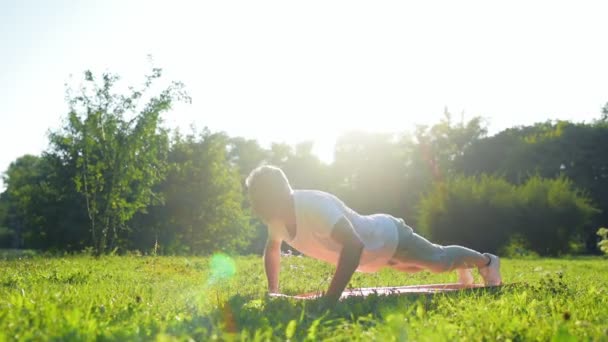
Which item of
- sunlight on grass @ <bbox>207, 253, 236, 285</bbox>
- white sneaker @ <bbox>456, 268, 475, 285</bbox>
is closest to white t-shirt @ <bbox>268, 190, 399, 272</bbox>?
white sneaker @ <bbox>456, 268, 475, 285</bbox>

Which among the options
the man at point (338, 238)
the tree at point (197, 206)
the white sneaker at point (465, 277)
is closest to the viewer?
the man at point (338, 238)

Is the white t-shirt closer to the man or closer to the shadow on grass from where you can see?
the man

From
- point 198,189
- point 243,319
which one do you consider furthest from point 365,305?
point 198,189

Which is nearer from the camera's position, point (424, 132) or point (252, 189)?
point (252, 189)

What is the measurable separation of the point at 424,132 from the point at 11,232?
50.5 metres

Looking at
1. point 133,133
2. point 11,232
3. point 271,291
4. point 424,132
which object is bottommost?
point 11,232

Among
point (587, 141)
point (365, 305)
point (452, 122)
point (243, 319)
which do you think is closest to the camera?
point (243, 319)

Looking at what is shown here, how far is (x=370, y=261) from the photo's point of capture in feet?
19.6

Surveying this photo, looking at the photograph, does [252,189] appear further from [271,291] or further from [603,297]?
[603,297]

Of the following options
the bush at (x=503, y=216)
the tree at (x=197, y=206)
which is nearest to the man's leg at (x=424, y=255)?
the bush at (x=503, y=216)

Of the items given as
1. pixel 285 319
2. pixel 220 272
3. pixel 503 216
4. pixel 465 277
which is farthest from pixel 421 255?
pixel 503 216

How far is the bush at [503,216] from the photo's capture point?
27.0 meters

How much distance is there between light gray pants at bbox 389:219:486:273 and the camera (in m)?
6.06

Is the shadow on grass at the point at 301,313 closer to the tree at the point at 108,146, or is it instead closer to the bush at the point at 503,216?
the tree at the point at 108,146
